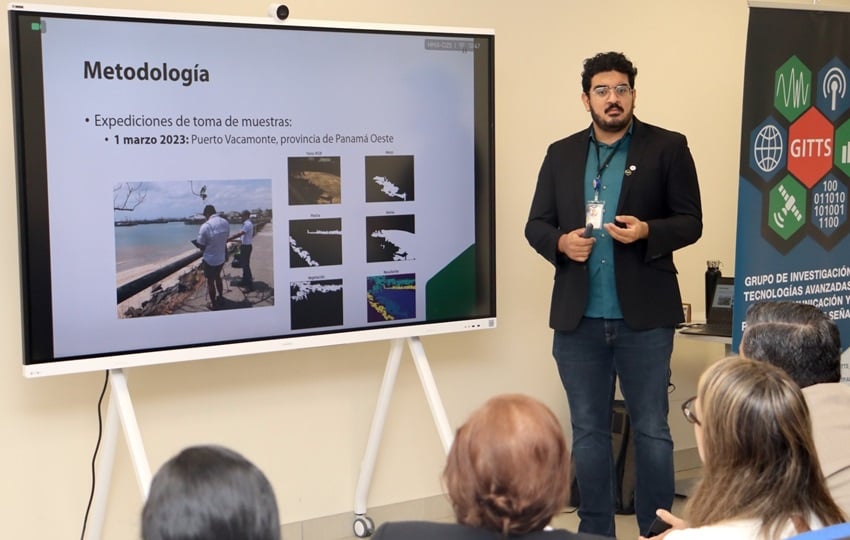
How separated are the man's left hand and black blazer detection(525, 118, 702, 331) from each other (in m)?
0.03

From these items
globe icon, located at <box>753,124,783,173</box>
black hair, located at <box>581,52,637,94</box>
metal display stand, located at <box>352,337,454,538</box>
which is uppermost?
black hair, located at <box>581,52,637,94</box>

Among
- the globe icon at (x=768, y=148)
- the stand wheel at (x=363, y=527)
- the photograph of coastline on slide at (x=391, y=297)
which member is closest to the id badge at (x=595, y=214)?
the photograph of coastline on slide at (x=391, y=297)

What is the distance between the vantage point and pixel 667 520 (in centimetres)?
244

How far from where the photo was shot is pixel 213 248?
3.53m

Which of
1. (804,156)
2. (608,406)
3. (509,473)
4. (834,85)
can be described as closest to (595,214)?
(608,406)

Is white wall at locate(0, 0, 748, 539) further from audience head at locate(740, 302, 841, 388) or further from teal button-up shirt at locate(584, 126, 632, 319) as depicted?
audience head at locate(740, 302, 841, 388)

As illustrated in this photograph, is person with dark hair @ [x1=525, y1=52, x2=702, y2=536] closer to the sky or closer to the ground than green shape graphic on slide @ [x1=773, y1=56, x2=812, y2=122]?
closer to the ground

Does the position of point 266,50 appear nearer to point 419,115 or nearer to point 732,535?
point 419,115

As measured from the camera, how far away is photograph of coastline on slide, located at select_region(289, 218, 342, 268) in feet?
12.0

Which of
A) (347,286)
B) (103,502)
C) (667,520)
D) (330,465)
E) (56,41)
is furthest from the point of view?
(330,465)

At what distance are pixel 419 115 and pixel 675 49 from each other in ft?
5.31

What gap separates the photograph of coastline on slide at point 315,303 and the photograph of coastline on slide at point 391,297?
0.12 meters

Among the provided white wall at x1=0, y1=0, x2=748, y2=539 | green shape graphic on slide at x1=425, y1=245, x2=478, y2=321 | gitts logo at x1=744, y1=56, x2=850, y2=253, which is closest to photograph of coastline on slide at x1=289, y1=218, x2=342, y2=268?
green shape graphic on slide at x1=425, y1=245, x2=478, y2=321

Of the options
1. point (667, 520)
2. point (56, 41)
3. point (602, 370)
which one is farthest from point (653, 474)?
point (56, 41)
